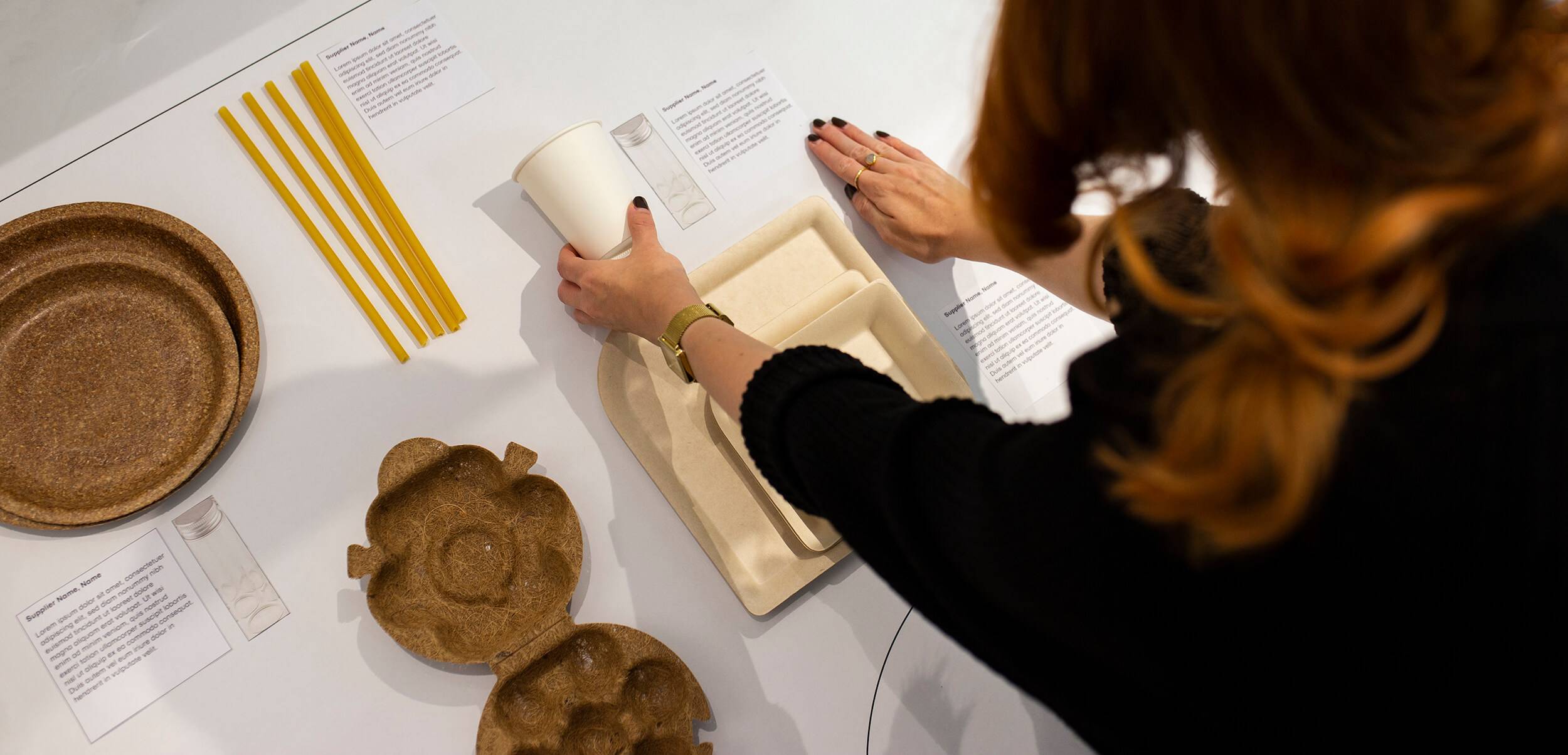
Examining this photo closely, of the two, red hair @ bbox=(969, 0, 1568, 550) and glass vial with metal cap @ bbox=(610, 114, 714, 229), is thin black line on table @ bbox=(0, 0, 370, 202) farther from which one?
red hair @ bbox=(969, 0, 1568, 550)

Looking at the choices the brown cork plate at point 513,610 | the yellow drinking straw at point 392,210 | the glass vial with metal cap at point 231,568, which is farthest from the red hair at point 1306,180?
the glass vial with metal cap at point 231,568

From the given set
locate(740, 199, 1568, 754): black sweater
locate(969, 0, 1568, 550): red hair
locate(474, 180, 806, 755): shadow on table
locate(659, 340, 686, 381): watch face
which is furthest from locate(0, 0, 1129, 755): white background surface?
locate(969, 0, 1568, 550): red hair

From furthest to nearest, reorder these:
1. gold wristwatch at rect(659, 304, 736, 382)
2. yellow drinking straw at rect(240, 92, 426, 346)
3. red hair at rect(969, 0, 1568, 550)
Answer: yellow drinking straw at rect(240, 92, 426, 346) → gold wristwatch at rect(659, 304, 736, 382) → red hair at rect(969, 0, 1568, 550)

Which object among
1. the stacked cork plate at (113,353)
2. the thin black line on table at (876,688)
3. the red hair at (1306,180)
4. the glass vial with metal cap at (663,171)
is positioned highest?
the stacked cork plate at (113,353)

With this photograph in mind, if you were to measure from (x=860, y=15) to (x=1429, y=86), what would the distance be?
2.66 ft

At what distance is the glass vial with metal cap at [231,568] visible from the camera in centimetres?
83

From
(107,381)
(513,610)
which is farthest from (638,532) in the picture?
(107,381)

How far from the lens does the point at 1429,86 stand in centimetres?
33

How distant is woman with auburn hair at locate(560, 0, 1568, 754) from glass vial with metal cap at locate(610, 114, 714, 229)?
21.1 inches

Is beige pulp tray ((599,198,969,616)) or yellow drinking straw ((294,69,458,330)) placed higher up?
yellow drinking straw ((294,69,458,330))

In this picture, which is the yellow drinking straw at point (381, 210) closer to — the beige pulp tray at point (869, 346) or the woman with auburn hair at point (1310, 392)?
the beige pulp tray at point (869, 346)

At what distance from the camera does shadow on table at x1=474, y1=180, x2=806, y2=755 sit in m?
0.88

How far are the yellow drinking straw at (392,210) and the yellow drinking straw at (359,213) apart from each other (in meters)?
0.01

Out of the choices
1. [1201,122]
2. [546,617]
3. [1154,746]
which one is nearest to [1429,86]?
[1201,122]
